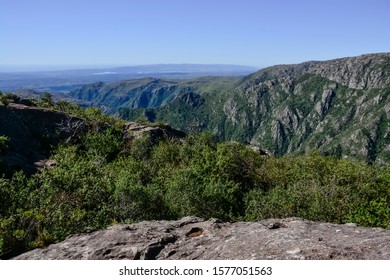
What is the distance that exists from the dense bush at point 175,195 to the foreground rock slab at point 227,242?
10.6ft

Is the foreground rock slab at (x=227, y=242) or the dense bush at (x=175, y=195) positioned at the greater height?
the foreground rock slab at (x=227, y=242)

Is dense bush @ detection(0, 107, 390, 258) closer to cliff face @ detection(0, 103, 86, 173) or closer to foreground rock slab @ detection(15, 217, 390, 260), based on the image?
foreground rock slab @ detection(15, 217, 390, 260)

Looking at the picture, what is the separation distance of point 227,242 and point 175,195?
22968 mm

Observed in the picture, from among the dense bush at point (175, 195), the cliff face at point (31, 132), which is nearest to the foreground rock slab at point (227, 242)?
the dense bush at point (175, 195)

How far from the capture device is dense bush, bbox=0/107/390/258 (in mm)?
22906

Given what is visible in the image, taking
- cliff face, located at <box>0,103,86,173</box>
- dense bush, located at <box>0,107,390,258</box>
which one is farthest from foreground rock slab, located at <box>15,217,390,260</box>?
cliff face, located at <box>0,103,86,173</box>

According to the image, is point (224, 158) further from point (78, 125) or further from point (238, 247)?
point (238, 247)

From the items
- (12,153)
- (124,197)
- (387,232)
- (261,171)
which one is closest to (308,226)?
(387,232)

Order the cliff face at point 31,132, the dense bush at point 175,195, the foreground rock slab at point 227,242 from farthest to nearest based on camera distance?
the cliff face at point 31,132, the dense bush at point 175,195, the foreground rock slab at point 227,242

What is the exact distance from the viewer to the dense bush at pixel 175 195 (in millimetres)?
22906

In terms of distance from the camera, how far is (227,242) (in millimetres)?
15633

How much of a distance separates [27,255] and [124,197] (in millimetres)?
16801

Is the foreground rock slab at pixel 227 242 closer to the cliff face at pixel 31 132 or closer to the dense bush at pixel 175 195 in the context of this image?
the dense bush at pixel 175 195

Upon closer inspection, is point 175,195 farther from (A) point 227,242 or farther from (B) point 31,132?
(B) point 31,132
